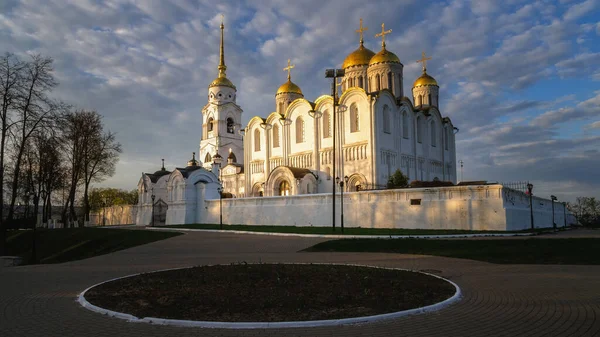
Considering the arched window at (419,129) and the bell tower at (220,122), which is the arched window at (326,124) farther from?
the bell tower at (220,122)

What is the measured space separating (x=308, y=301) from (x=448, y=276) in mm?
4667

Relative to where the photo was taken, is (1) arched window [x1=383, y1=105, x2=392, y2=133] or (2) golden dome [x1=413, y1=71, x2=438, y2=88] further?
(2) golden dome [x1=413, y1=71, x2=438, y2=88]

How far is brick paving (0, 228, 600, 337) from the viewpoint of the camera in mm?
5820

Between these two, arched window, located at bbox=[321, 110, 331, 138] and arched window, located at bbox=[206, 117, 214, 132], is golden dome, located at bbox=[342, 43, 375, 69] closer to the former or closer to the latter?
arched window, located at bbox=[321, 110, 331, 138]

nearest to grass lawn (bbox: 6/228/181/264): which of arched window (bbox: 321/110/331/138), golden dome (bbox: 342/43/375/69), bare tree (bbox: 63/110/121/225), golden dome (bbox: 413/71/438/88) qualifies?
bare tree (bbox: 63/110/121/225)

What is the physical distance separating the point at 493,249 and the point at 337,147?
103ft

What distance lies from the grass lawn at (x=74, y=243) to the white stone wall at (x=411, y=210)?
9.34m

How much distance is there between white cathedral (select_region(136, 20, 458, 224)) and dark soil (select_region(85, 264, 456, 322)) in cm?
2669

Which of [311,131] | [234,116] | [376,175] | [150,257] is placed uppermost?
[234,116]

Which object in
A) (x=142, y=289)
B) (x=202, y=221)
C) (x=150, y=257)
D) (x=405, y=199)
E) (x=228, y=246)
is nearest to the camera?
(x=142, y=289)

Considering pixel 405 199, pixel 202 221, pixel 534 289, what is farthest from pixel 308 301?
pixel 202 221

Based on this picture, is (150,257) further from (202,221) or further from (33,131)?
(202,221)

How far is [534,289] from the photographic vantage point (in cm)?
858

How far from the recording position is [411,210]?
91.2 ft
